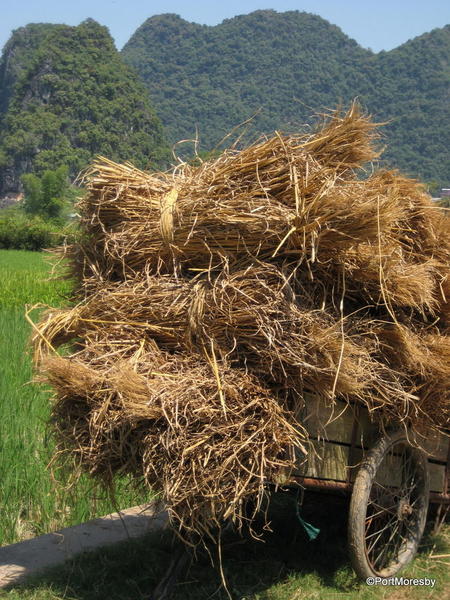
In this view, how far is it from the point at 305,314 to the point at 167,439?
70 cm

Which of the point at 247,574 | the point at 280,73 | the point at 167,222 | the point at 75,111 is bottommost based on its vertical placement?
the point at 247,574

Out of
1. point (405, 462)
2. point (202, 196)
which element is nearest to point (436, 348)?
point (405, 462)

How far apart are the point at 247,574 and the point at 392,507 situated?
71 cm

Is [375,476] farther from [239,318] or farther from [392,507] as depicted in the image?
[239,318]

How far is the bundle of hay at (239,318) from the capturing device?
2604 mm

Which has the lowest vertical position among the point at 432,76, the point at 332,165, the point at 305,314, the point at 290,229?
the point at 305,314

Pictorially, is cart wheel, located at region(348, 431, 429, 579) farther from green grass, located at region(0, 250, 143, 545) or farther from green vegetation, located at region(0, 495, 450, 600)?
green grass, located at region(0, 250, 143, 545)

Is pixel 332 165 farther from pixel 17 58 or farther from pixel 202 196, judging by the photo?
pixel 17 58

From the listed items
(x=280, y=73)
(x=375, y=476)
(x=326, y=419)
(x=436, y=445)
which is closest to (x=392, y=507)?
(x=375, y=476)

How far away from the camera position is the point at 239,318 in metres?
2.79

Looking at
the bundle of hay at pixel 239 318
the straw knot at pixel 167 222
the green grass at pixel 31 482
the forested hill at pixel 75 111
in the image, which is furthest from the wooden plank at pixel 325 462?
the forested hill at pixel 75 111

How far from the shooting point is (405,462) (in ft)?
11.4

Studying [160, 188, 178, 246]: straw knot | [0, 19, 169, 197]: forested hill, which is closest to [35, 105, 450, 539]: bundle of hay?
[160, 188, 178, 246]: straw knot

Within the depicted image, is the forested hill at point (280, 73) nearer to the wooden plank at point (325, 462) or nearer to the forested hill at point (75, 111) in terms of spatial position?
the forested hill at point (75, 111)
